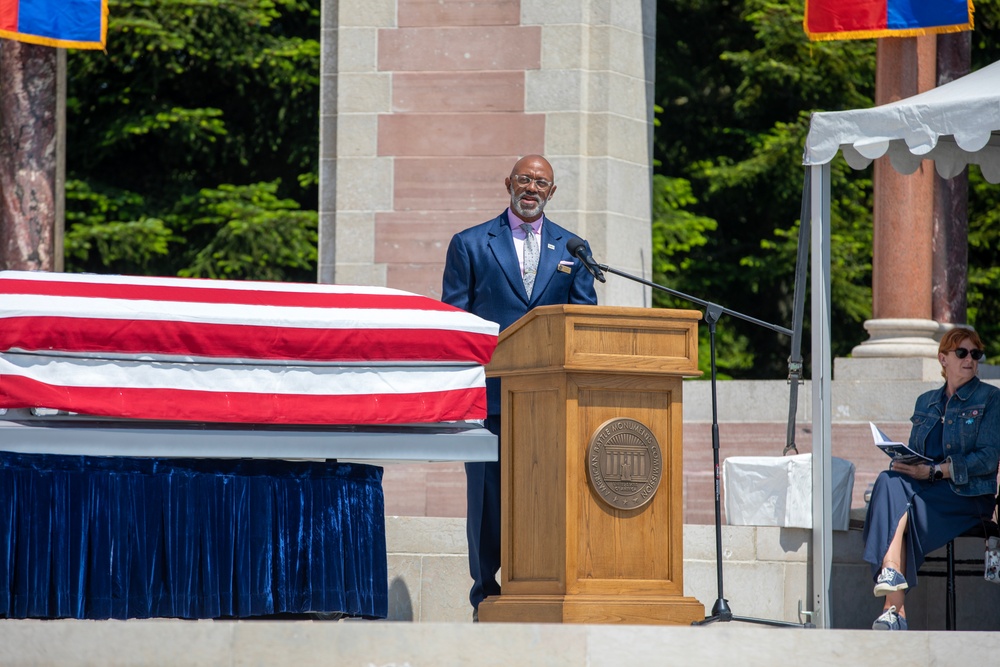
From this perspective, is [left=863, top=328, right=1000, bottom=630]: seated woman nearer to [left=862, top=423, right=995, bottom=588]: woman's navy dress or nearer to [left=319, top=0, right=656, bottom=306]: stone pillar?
[left=862, top=423, right=995, bottom=588]: woman's navy dress

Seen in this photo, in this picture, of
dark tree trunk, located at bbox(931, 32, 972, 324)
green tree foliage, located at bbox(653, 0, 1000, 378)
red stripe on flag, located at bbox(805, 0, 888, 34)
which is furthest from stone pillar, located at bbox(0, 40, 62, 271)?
dark tree trunk, located at bbox(931, 32, 972, 324)

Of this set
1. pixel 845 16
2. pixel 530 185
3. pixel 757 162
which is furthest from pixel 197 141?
pixel 530 185

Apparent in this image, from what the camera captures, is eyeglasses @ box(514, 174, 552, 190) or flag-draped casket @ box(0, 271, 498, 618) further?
eyeglasses @ box(514, 174, 552, 190)

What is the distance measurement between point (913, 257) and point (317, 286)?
5.99m

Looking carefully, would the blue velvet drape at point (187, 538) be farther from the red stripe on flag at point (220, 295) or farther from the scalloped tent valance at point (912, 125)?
the scalloped tent valance at point (912, 125)

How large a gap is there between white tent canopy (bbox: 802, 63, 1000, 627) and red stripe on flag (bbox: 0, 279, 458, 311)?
1608mm

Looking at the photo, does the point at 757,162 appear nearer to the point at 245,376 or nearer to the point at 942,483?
the point at 942,483

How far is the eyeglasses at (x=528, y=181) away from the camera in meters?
6.22

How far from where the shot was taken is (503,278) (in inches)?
251

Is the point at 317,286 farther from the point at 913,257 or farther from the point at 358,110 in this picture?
the point at 913,257

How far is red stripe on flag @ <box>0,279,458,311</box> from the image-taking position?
18.9ft

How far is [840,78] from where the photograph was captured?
1841cm

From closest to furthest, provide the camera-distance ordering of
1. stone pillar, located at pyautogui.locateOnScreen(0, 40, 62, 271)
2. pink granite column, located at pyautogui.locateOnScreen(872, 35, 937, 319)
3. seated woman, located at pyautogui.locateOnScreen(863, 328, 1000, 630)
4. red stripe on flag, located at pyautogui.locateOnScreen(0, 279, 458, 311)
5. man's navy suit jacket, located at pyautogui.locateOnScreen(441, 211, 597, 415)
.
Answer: red stripe on flag, located at pyautogui.locateOnScreen(0, 279, 458, 311), man's navy suit jacket, located at pyautogui.locateOnScreen(441, 211, 597, 415), seated woman, located at pyautogui.locateOnScreen(863, 328, 1000, 630), pink granite column, located at pyautogui.locateOnScreen(872, 35, 937, 319), stone pillar, located at pyautogui.locateOnScreen(0, 40, 62, 271)

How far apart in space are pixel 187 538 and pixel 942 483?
10.1ft
